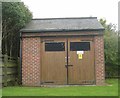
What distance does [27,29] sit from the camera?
16016 millimetres

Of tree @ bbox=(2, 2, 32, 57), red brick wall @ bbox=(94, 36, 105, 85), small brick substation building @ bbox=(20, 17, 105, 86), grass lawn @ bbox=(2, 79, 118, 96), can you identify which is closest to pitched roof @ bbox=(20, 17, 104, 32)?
small brick substation building @ bbox=(20, 17, 105, 86)

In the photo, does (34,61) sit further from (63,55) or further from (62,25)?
(62,25)

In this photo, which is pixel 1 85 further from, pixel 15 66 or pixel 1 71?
pixel 15 66

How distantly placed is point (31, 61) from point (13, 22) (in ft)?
7.20

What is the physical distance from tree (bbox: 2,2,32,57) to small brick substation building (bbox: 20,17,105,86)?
0.70 m

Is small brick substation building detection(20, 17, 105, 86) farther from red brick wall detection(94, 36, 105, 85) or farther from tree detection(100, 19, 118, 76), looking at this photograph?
tree detection(100, 19, 118, 76)

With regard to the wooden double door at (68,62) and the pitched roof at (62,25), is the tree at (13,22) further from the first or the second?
the wooden double door at (68,62)

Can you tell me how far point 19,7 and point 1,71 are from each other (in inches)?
140

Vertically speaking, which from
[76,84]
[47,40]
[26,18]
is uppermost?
[26,18]

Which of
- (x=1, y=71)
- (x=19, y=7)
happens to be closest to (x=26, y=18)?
(x=19, y=7)

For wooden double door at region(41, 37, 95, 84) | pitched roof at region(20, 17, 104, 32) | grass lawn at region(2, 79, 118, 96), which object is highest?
pitched roof at region(20, 17, 104, 32)

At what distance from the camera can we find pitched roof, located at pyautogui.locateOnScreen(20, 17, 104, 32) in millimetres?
15719

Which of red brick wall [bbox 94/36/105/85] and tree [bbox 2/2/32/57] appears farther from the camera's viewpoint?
tree [bbox 2/2/32/57]

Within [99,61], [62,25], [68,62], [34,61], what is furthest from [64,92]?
[62,25]
